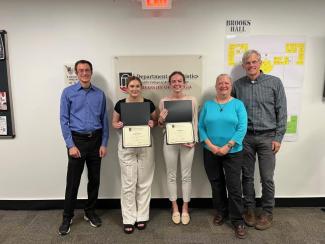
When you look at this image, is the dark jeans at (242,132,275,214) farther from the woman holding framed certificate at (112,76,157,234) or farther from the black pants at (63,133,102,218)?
the black pants at (63,133,102,218)

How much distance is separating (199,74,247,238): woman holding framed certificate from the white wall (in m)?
0.42

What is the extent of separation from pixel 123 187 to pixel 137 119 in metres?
0.71

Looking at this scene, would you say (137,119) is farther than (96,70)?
No

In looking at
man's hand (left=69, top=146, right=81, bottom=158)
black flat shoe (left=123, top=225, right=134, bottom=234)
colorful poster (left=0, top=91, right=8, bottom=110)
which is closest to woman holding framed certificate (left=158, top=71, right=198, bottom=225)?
black flat shoe (left=123, top=225, right=134, bottom=234)

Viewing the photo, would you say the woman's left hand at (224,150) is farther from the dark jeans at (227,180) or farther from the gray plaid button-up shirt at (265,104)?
the gray plaid button-up shirt at (265,104)

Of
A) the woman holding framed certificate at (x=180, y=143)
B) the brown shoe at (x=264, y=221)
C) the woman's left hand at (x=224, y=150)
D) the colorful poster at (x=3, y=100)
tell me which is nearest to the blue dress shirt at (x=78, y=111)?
the woman holding framed certificate at (x=180, y=143)

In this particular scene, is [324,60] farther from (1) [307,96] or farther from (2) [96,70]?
(2) [96,70]

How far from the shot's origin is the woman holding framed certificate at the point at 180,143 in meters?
2.48

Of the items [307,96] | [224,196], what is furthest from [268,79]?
[224,196]

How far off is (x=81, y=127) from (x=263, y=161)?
182cm

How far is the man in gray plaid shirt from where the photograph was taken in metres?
2.51

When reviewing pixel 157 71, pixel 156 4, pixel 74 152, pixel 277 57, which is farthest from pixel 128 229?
pixel 277 57

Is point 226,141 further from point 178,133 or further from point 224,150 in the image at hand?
point 178,133

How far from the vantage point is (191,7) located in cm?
268
